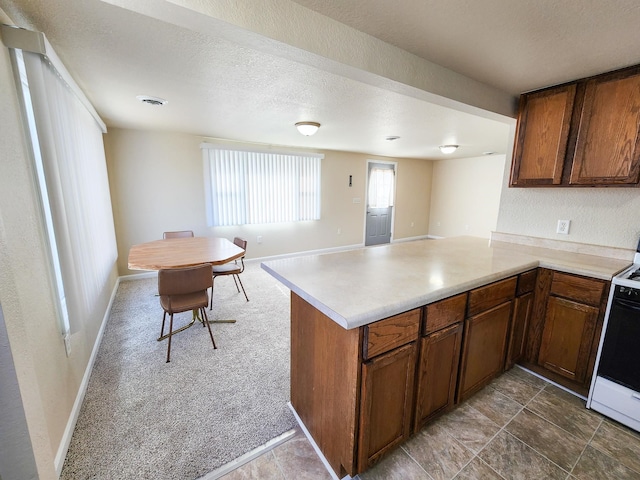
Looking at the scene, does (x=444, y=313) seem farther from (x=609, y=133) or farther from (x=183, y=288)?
(x=183, y=288)

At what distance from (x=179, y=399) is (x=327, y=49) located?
228 centimetres

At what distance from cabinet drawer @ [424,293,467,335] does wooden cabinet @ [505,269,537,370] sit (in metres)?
0.65

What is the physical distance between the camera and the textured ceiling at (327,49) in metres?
1.18

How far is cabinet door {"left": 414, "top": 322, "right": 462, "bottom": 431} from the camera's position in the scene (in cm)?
136

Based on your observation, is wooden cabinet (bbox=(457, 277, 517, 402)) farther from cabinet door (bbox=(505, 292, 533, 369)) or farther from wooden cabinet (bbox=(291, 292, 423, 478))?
wooden cabinet (bbox=(291, 292, 423, 478))

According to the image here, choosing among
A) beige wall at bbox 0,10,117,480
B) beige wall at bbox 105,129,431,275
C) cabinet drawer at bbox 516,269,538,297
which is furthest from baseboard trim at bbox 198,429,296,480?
beige wall at bbox 105,129,431,275

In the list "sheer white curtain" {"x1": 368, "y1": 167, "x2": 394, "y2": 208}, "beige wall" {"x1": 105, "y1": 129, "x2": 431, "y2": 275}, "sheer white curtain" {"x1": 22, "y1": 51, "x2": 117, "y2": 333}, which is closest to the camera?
"sheer white curtain" {"x1": 22, "y1": 51, "x2": 117, "y2": 333}

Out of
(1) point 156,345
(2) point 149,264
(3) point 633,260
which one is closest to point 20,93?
(2) point 149,264

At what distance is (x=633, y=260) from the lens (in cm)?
191

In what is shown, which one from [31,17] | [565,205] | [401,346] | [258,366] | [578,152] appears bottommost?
[258,366]

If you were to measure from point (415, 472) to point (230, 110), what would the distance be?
3.18m

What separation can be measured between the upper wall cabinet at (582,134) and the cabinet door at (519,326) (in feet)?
3.22

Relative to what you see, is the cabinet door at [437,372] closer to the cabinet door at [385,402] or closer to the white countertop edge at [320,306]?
the cabinet door at [385,402]

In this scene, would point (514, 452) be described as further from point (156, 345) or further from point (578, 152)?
point (156, 345)
